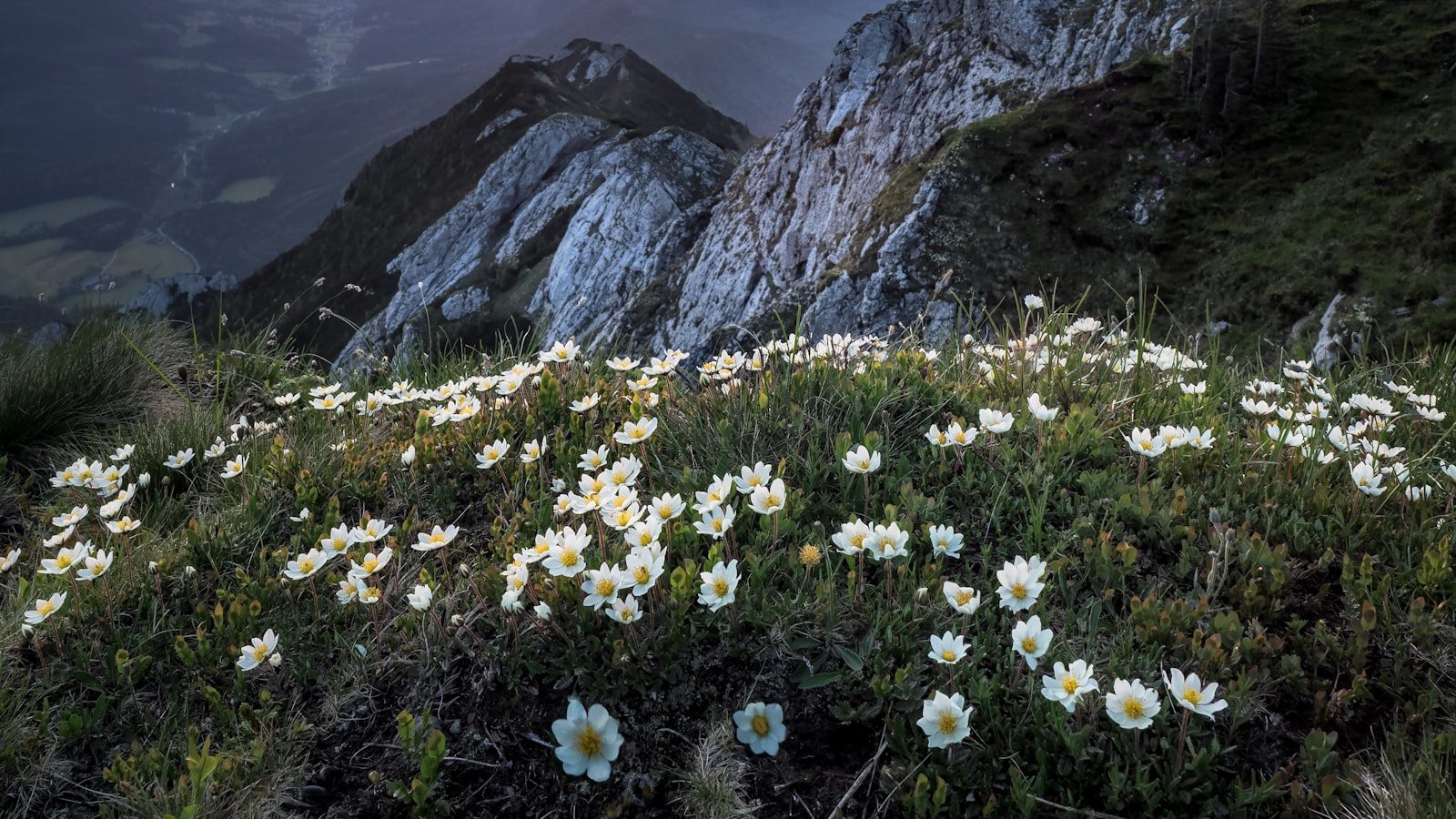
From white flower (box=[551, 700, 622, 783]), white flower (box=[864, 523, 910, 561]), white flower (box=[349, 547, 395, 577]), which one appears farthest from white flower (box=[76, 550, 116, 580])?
white flower (box=[864, 523, 910, 561])

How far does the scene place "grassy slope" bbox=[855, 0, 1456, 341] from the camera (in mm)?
29969

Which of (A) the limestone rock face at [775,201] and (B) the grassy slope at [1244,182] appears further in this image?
(A) the limestone rock face at [775,201]

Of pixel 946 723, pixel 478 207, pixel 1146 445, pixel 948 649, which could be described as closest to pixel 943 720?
pixel 946 723

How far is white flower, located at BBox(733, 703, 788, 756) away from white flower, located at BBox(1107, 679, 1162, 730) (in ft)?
3.02

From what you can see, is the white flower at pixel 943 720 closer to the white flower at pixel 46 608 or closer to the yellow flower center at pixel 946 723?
the yellow flower center at pixel 946 723

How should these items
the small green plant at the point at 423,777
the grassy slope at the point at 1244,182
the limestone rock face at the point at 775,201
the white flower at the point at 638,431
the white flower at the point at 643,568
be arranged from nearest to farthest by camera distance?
the small green plant at the point at 423,777 < the white flower at the point at 643,568 < the white flower at the point at 638,431 < the grassy slope at the point at 1244,182 < the limestone rock face at the point at 775,201

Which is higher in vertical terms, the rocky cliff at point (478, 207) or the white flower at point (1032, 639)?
the white flower at point (1032, 639)

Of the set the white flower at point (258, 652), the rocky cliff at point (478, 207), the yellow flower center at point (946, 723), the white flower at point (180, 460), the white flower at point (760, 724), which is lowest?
the rocky cliff at point (478, 207)

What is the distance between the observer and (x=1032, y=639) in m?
2.15

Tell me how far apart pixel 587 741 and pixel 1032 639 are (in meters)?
1.36

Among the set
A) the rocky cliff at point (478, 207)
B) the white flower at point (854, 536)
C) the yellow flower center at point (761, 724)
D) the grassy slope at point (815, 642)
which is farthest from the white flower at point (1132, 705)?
the rocky cliff at point (478, 207)

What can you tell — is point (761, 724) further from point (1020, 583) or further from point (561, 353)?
point (561, 353)

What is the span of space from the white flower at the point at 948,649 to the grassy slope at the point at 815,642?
0.16m

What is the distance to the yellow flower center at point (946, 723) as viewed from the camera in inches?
78.6
